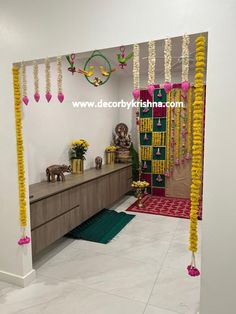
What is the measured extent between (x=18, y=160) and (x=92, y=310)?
4.39 ft

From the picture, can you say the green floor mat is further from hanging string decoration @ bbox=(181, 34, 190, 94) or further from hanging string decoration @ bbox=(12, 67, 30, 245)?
hanging string decoration @ bbox=(181, 34, 190, 94)

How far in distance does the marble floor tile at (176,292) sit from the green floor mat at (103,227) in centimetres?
98

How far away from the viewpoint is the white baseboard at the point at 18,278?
2.08 m

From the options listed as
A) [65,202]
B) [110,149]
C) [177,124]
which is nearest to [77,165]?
[65,202]

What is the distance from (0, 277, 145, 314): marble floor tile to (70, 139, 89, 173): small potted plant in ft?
6.04

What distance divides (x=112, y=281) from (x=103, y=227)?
47.5 inches

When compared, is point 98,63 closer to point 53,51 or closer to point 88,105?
point 88,105

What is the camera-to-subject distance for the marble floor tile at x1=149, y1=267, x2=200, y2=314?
1.85 m

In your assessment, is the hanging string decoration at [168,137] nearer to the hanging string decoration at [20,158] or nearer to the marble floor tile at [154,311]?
the marble floor tile at [154,311]

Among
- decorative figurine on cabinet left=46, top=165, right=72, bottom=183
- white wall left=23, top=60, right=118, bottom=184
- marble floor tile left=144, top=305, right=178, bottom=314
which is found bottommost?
marble floor tile left=144, top=305, right=178, bottom=314

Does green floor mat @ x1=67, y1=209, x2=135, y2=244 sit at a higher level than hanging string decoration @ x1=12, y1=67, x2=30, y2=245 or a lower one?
lower

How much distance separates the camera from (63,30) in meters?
1.60

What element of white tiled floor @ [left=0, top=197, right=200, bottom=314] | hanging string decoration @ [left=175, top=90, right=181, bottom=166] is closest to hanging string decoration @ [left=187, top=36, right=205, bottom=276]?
white tiled floor @ [left=0, top=197, right=200, bottom=314]

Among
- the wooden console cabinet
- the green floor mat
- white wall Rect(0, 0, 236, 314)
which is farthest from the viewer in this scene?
the green floor mat
